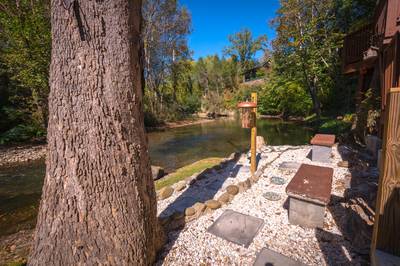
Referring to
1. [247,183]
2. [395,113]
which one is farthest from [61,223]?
[247,183]

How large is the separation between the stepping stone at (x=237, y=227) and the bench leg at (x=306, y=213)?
1.36ft

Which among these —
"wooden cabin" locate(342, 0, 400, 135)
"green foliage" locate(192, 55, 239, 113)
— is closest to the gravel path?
"wooden cabin" locate(342, 0, 400, 135)

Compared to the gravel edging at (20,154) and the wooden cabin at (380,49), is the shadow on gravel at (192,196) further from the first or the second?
the gravel edging at (20,154)

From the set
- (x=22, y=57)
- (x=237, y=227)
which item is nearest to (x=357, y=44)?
(x=237, y=227)

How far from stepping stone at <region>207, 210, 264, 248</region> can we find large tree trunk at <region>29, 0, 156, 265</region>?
112 cm

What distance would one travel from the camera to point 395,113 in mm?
1220

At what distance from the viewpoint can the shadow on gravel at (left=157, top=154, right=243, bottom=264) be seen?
2.32m

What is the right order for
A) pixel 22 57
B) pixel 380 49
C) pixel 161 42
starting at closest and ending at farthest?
pixel 380 49, pixel 22 57, pixel 161 42

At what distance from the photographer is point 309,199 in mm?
2164

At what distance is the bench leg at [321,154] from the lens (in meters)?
4.31

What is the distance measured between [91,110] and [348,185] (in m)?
3.89

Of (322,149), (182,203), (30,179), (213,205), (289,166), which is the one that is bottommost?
(30,179)

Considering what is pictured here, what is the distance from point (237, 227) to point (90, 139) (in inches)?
77.3

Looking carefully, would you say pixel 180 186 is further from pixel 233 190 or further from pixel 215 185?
pixel 233 190
